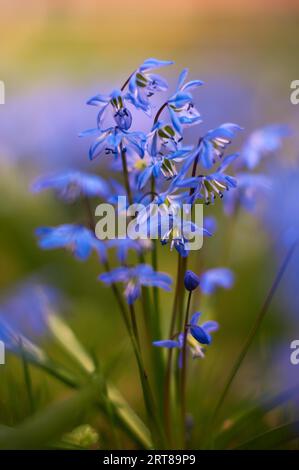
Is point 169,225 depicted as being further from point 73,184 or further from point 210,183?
point 73,184

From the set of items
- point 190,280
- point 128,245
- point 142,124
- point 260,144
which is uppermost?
point 142,124

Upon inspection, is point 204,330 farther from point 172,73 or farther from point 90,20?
point 90,20

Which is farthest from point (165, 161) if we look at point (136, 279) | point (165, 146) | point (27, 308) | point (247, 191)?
point (27, 308)

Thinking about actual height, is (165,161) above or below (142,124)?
below

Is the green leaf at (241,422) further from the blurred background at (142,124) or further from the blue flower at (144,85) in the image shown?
the blue flower at (144,85)

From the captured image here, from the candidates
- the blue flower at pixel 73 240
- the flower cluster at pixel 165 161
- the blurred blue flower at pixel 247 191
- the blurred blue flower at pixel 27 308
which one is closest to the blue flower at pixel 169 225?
the flower cluster at pixel 165 161

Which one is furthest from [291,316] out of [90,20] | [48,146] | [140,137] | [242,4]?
[242,4]

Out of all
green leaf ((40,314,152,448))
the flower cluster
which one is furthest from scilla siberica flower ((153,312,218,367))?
green leaf ((40,314,152,448))
